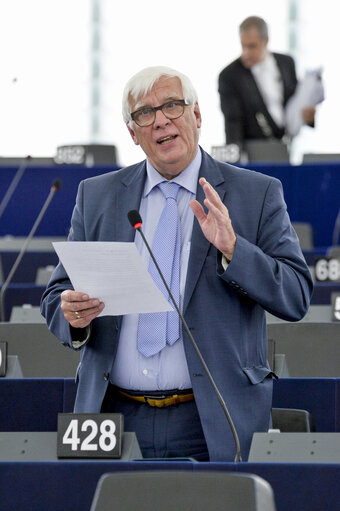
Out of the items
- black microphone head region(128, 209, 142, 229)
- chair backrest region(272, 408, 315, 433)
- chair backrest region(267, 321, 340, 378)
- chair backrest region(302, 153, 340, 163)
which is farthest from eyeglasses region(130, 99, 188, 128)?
chair backrest region(302, 153, 340, 163)

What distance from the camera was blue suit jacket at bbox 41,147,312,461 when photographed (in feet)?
9.61

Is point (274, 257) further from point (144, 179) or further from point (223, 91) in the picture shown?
point (223, 91)

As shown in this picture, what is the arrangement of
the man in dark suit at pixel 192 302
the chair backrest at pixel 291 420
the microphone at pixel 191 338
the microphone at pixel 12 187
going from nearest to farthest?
the microphone at pixel 191 338 → the man in dark suit at pixel 192 302 → the chair backrest at pixel 291 420 → the microphone at pixel 12 187

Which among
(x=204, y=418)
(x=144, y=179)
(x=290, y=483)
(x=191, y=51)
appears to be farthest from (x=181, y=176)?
(x=191, y=51)

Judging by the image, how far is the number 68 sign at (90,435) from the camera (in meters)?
2.82

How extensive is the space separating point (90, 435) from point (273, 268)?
2.00 feet

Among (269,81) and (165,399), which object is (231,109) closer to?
(269,81)

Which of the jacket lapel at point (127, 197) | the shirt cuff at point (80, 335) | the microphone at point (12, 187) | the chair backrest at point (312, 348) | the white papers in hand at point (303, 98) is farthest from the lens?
the microphone at point (12, 187)

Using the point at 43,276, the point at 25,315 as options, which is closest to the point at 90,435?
the point at 25,315

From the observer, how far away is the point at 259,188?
3127 mm

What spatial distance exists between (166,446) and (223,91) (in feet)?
19.3

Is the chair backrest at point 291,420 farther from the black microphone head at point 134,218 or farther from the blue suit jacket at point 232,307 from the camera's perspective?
the black microphone head at point 134,218

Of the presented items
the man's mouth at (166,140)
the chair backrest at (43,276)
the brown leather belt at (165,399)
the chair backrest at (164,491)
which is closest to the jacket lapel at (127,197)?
the man's mouth at (166,140)

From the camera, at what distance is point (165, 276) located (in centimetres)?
305
